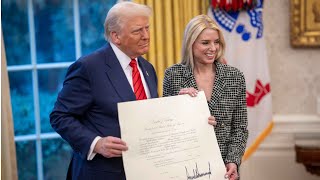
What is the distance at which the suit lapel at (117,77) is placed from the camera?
186 centimetres

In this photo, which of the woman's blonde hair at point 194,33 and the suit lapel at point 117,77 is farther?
the woman's blonde hair at point 194,33

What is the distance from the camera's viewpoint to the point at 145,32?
1869 mm

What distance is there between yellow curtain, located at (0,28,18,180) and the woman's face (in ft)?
5.29

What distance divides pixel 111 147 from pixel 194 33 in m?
0.75

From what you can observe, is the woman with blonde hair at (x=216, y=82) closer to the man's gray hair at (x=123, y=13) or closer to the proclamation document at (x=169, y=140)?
the proclamation document at (x=169, y=140)

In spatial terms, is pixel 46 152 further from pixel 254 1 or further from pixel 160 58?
pixel 254 1

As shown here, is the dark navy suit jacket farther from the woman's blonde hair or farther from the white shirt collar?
the woman's blonde hair

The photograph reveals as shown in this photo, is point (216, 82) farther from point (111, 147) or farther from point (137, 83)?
point (111, 147)

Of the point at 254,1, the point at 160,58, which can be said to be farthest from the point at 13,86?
the point at 254,1

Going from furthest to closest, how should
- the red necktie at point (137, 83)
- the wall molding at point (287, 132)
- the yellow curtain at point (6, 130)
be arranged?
the wall molding at point (287, 132) < the yellow curtain at point (6, 130) < the red necktie at point (137, 83)

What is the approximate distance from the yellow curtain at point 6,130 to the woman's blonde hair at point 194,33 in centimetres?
153

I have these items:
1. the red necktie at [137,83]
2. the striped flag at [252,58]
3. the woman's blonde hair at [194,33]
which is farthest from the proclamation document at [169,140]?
the striped flag at [252,58]

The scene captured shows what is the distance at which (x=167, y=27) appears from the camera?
333 centimetres

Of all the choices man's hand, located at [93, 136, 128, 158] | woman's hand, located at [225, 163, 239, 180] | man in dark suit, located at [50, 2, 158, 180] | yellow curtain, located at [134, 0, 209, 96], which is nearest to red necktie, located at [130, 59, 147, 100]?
man in dark suit, located at [50, 2, 158, 180]
